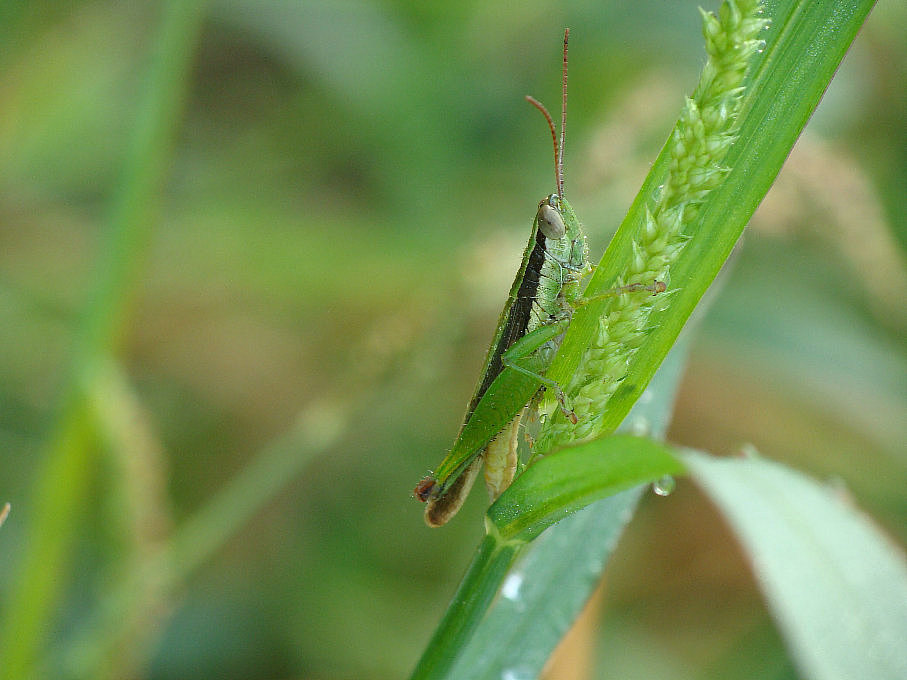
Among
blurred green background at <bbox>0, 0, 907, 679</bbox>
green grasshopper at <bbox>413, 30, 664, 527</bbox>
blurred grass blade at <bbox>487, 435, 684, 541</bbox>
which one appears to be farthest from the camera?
blurred green background at <bbox>0, 0, 907, 679</bbox>

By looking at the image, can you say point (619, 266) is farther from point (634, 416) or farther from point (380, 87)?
point (380, 87)

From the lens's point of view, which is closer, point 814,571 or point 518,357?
point 814,571

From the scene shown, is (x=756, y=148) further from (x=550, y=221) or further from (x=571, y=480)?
(x=550, y=221)

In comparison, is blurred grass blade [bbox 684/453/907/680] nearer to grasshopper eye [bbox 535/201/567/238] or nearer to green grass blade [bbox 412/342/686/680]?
green grass blade [bbox 412/342/686/680]

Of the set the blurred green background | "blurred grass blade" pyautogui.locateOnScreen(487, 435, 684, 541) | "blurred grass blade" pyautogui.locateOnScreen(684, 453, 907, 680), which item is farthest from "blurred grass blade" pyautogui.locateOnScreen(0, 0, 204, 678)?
"blurred grass blade" pyautogui.locateOnScreen(684, 453, 907, 680)

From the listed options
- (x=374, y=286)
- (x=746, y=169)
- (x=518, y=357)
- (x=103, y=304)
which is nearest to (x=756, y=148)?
(x=746, y=169)

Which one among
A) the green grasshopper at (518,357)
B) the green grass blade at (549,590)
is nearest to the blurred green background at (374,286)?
the green grasshopper at (518,357)

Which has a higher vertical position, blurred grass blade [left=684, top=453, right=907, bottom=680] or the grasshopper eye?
the grasshopper eye
